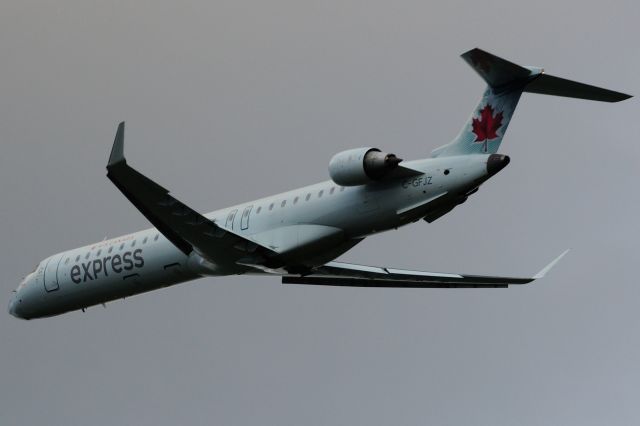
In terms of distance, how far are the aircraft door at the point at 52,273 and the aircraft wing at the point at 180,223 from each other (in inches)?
278

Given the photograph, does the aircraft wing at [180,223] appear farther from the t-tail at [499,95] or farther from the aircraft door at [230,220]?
the t-tail at [499,95]

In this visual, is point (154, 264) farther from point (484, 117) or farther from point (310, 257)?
point (484, 117)

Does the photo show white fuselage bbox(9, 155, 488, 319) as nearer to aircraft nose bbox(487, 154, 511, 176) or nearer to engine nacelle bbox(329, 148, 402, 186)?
aircraft nose bbox(487, 154, 511, 176)

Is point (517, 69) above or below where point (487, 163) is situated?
above

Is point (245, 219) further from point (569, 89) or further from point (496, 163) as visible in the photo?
point (569, 89)

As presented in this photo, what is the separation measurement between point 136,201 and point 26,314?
11228mm

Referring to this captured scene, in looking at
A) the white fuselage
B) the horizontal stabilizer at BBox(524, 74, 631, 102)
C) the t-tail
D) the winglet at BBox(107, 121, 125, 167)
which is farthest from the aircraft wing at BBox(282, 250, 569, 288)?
the winglet at BBox(107, 121, 125, 167)

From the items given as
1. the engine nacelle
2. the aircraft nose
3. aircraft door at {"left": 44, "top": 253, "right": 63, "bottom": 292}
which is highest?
aircraft door at {"left": 44, "top": 253, "right": 63, "bottom": 292}

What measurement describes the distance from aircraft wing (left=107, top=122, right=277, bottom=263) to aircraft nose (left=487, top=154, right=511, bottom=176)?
734 cm

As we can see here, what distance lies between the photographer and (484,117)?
36188mm

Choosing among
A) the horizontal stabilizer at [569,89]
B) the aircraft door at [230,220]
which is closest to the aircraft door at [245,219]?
the aircraft door at [230,220]

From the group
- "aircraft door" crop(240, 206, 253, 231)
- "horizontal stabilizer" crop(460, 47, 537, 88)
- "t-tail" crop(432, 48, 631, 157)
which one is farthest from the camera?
"aircraft door" crop(240, 206, 253, 231)

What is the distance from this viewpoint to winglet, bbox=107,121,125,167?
3394 cm

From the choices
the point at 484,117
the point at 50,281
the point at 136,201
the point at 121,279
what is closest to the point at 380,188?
the point at 484,117
